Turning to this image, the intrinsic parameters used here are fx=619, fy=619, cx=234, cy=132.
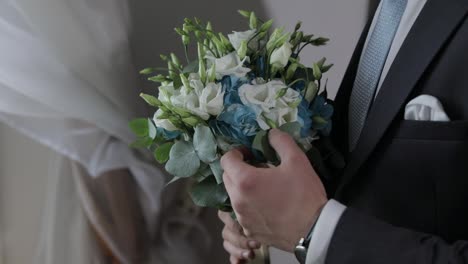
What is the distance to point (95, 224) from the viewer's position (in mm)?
1416

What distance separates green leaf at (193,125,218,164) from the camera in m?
0.80

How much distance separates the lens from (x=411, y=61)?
2.60ft

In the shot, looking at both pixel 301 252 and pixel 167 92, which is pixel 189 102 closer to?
pixel 167 92

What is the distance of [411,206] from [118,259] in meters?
0.84

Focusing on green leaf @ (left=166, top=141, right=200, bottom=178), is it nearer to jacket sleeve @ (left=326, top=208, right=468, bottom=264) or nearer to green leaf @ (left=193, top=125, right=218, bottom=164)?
green leaf @ (left=193, top=125, right=218, bottom=164)

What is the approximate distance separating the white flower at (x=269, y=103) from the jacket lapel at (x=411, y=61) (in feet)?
0.35

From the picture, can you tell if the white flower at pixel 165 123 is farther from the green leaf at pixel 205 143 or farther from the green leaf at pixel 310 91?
the green leaf at pixel 310 91

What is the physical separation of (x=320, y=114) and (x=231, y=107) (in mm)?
143

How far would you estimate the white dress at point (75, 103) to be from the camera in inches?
49.6

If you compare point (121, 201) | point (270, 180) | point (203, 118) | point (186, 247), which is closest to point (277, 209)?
point (270, 180)

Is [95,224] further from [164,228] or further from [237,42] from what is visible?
[237,42]

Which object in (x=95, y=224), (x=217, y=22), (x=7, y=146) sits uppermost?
(x=217, y=22)

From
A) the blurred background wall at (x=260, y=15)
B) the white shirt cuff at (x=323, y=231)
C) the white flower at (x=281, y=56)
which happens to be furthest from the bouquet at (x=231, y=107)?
the blurred background wall at (x=260, y=15)

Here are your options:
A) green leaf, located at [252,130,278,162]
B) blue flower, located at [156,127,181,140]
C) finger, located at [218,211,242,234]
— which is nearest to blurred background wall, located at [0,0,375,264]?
finger, located at [218,211,242,234]
